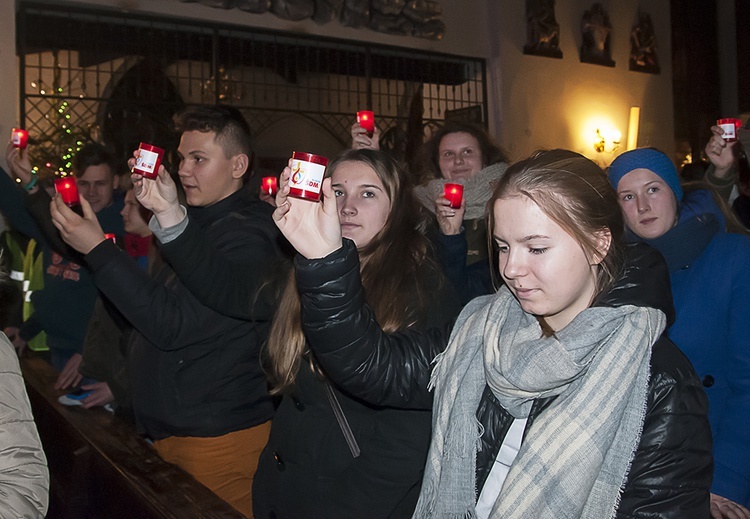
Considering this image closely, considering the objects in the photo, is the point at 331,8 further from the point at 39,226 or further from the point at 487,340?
the point at 487,340

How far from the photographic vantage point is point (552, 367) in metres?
1.46

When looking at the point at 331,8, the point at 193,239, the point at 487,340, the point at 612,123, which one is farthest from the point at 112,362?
the point at 612,123

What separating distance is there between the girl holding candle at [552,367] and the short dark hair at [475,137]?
210 cm

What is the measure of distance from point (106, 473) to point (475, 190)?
2026 millimetres

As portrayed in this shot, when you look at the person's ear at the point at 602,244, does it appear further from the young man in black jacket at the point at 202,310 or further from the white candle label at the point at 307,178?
the young man in black jacket at the point at 202,310

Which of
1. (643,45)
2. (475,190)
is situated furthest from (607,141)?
(475,190)

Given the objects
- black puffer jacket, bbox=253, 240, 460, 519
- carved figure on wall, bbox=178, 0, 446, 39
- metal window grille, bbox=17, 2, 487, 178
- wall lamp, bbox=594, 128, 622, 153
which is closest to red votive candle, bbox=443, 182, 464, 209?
black puffer jacket, bbox=253, 240, 460, 519

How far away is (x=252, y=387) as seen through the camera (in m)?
2.64

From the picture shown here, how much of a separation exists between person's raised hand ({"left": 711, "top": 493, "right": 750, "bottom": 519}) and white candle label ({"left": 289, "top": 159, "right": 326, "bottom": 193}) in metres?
1.41

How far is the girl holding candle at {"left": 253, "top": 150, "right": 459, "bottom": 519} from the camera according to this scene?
1.84 m

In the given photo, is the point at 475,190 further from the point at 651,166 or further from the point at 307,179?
the point at 307,179

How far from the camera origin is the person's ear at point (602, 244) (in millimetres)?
1553

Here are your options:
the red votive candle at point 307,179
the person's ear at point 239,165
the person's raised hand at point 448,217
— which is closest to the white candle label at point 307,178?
the red votive candle at point 307,179

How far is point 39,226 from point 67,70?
3.63 m
